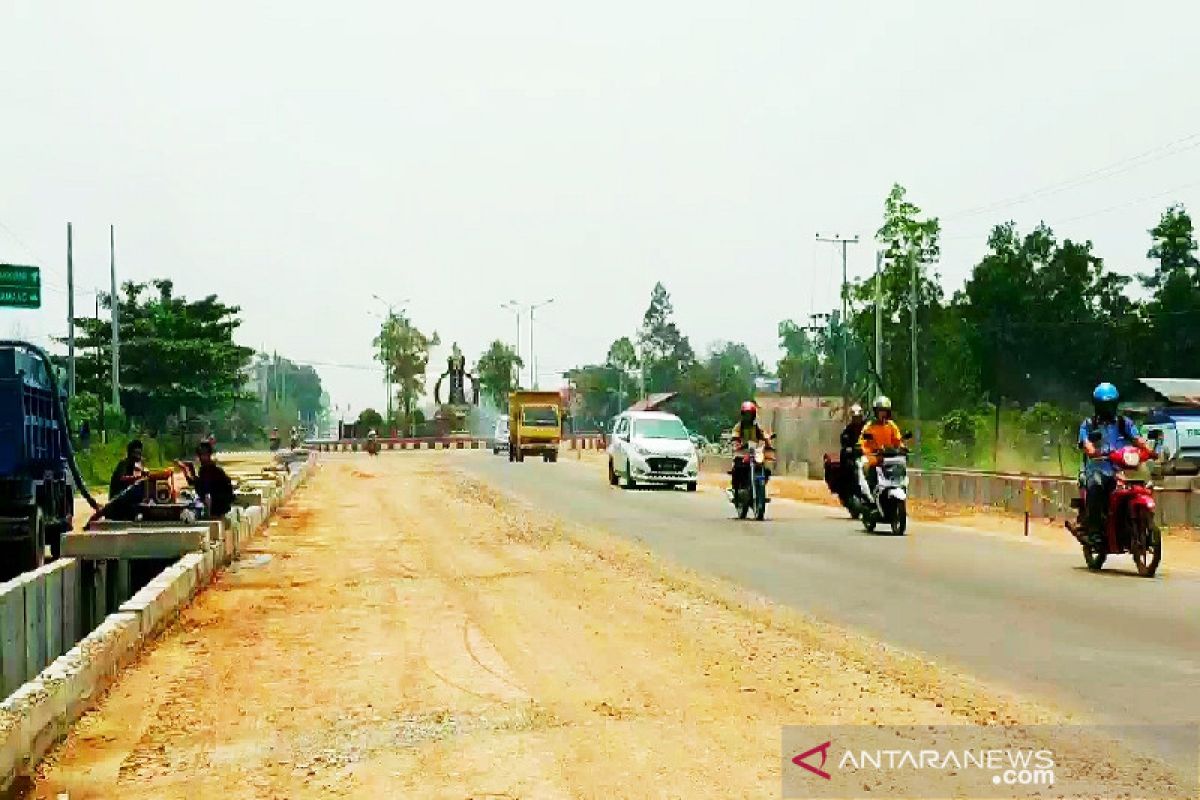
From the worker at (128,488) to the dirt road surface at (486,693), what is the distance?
4244 millimetres

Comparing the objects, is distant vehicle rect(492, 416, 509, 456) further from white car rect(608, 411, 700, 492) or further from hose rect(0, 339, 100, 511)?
hose rect(0, 339, 100, 511)

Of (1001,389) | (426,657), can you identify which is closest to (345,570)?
(426,657)

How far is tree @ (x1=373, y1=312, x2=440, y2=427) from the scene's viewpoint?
109875 millimetres

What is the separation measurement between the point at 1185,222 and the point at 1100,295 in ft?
20.6

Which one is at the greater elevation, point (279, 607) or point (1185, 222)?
point (1185, 222)

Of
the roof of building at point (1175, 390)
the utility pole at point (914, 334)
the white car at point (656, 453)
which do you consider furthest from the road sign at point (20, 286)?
the utility pole at point (914, 334)

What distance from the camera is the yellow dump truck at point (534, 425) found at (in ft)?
204

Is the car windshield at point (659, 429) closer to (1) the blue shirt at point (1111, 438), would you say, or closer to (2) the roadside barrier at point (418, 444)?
(1) the blue shirt at point (1111, 438)

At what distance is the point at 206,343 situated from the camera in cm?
7294

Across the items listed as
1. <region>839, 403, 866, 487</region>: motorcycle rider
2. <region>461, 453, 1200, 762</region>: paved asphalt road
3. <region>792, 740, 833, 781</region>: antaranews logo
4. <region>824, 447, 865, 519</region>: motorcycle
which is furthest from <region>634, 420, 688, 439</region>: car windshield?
<region>792, 740, 833, 781</region>: antaranews logo

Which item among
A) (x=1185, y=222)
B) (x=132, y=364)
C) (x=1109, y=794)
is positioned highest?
(x=1185, y=222)

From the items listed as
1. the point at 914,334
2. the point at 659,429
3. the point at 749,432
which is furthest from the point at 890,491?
the point at 914,334

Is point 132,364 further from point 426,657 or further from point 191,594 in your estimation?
point 426,657

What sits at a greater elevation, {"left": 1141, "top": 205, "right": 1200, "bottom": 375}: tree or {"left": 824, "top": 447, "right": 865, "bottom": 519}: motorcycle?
{"left": 1141, "top": 205, "right": 1200, "bottom": 375}: tree
